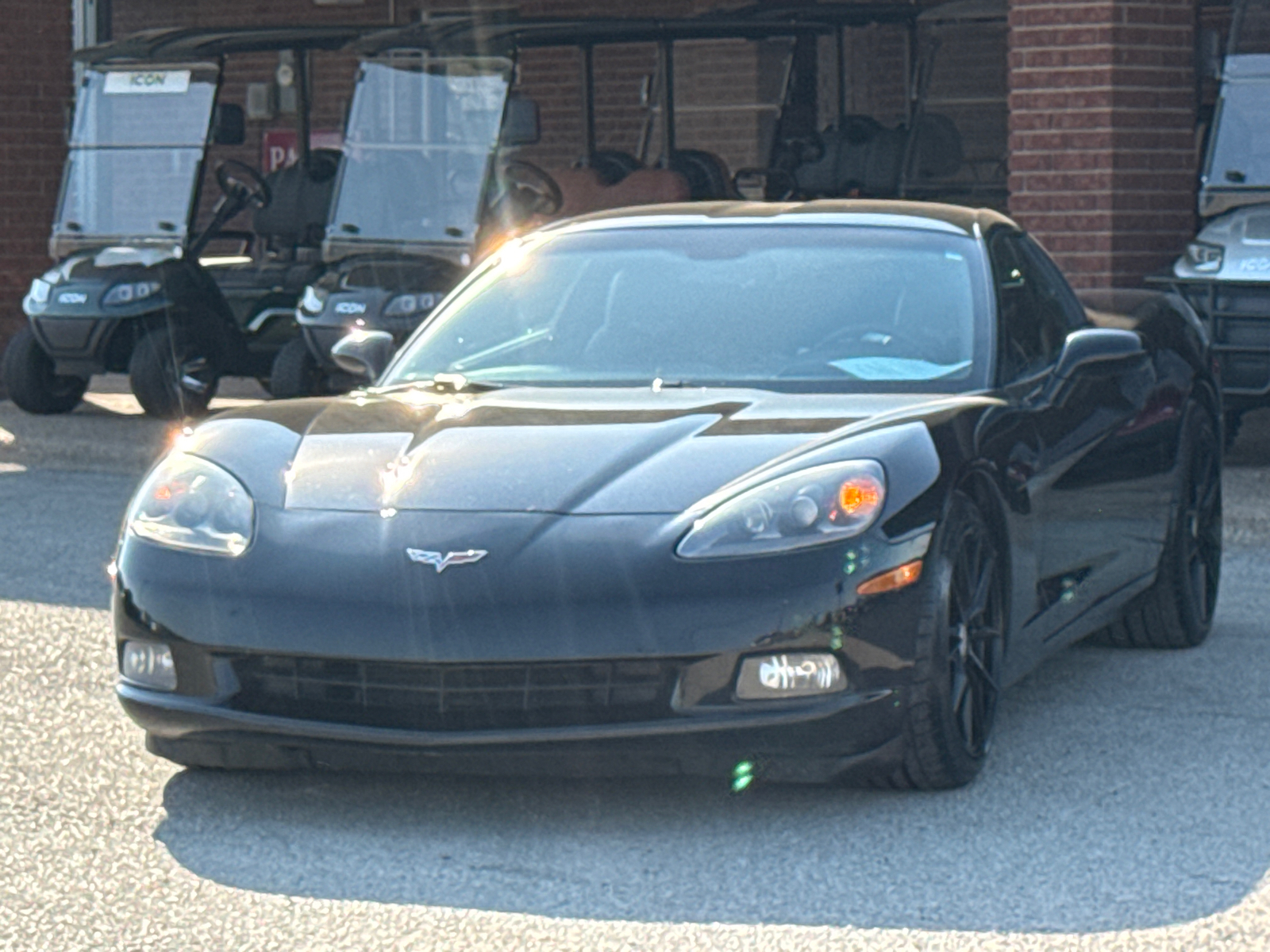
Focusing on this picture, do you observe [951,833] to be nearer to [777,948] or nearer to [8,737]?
[777,948]

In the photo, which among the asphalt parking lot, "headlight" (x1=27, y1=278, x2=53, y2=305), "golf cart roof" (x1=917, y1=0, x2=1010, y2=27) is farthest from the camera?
"golf cart roof" (x1=917, y1=0, x2=1010, y2=27)

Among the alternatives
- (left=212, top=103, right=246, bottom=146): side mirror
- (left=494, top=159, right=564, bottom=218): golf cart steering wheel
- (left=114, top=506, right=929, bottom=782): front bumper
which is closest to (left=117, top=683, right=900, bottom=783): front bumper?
(left=114, top=506, right=929, bottom=782): front bumper

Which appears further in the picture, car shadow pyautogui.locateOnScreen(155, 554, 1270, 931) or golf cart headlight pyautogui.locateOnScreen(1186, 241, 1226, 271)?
golf cart headlight pyautogui.locateOnScreen(1186, 241, 1226, 271)

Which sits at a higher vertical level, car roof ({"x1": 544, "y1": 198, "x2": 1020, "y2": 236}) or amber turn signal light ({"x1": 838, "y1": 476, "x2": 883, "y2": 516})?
car roof ({"x1": 544, "y1": 198, "x2": 1020, "y2": 236})

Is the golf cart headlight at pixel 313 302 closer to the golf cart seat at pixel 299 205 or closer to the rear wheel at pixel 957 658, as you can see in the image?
the golf cart seat at pixel 299 205

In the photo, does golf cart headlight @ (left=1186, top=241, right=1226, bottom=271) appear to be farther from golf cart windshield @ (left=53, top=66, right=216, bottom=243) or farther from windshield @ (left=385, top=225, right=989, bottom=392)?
golf cart windshield @ (left=53, top=66, right=216, bottom=243)

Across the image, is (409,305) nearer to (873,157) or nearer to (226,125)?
(226,125)

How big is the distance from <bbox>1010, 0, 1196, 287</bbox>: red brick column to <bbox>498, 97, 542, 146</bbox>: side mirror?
2.98 m

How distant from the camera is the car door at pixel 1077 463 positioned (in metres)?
6.07

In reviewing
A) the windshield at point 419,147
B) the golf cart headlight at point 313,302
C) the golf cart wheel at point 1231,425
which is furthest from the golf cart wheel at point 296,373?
the golf cart wheel at point 1231,425

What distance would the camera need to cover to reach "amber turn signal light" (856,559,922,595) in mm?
4988

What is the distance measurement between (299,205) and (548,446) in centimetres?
1089

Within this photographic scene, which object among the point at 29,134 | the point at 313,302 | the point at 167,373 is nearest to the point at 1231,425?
the point at 313,302

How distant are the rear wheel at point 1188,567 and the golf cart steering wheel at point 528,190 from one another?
729 cm
